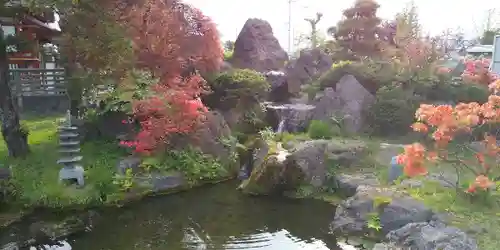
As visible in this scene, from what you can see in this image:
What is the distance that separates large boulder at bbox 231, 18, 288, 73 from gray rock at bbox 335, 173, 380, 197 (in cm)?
1156

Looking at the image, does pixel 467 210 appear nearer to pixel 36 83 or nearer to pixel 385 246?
pixel 385 246

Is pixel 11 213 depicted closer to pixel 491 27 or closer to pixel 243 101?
pixel 243 101

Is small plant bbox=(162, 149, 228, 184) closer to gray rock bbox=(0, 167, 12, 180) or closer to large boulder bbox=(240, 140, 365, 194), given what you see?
large boulder bbox=(240, 140, 365, 194)

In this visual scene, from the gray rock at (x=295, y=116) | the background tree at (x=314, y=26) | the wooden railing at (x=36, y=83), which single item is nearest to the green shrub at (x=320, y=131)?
the gray rock at (x=295, y=116)

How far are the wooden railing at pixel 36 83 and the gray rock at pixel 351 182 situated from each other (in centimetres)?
1158

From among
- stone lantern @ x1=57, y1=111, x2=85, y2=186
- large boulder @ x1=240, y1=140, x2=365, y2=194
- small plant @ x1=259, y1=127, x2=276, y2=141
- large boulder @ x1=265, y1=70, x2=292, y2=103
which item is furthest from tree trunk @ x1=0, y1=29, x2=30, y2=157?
large boulder @ x1=265, y1=70, x2=292, y2=103

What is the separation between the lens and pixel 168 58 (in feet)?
41.2

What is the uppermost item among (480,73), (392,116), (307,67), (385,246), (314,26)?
(314,26)

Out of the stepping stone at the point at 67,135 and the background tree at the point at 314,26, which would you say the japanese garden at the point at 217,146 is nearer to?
the stepping stone at the point at 67,135

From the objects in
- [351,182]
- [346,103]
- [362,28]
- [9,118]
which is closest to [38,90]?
[9,118]

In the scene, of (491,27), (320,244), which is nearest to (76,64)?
(320,244)

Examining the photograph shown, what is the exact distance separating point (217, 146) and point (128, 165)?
2860 millimetres

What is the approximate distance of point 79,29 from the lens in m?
10.8

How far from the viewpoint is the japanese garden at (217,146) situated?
7.96 m
